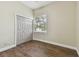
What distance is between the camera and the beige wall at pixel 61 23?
60.4 inches

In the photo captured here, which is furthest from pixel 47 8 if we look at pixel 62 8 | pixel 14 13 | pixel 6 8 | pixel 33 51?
pixel 33 51

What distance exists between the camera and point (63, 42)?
1.59 m

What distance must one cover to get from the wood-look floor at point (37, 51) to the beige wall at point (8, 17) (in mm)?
183

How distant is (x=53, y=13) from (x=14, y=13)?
969 mm

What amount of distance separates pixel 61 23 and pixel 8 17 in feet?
4.07

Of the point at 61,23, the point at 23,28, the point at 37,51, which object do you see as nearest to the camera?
the point at 23,28

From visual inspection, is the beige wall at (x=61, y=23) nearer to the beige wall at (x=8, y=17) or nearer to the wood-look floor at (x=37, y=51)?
the wood-look floor at (x=37, y=51)

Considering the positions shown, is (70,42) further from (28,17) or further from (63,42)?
(28,17)

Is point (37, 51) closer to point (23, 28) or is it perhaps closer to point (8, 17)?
point (23, 28)

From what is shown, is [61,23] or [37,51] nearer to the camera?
[37,51]

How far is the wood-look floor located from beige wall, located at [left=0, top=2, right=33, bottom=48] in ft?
0.60

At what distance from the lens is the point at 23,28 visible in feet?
3.93

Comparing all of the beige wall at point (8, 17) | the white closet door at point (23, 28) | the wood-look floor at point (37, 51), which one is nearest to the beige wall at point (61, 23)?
the wood-look floor at point (37, 51)

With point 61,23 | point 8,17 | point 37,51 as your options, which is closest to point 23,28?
point 8,17
